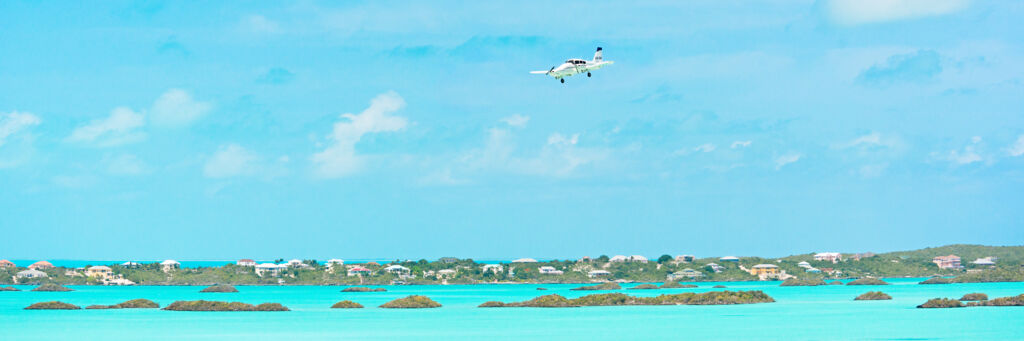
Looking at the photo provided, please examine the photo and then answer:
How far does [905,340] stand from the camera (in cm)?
8788

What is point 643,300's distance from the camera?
457 ft

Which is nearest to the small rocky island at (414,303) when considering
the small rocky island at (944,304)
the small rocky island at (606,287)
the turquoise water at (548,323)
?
the turquoise water at (548,323)

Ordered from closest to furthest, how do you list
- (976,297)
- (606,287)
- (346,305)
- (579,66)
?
(579,66) < (976,297) < (346,305) < (606,287)

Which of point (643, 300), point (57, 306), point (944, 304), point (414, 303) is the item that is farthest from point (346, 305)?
point (944, 304)

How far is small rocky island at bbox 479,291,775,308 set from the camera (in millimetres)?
136625

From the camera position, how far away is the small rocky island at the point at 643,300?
13662cm

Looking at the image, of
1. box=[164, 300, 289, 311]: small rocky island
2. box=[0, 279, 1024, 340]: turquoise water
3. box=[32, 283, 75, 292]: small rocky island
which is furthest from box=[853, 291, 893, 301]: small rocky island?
box=[32, 283, 75, 292]: small rocky island

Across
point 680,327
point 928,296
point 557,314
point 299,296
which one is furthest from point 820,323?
point 299,296

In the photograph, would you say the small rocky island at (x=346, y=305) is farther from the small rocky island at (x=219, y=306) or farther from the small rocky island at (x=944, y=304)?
the small rocky island at (x=944, y=304)

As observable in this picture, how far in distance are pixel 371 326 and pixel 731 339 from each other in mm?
35289

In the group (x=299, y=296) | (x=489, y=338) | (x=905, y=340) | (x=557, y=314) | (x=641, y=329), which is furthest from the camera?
(x=299, y=296)

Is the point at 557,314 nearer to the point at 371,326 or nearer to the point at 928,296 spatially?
the point at 371,326

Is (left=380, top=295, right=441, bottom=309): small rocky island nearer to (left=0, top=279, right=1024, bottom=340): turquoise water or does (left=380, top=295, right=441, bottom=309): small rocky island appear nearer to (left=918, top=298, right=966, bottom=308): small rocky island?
(left=0, top=279, right=1024, bottom=340): turquoise water

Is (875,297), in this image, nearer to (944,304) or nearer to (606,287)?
(944,304)
